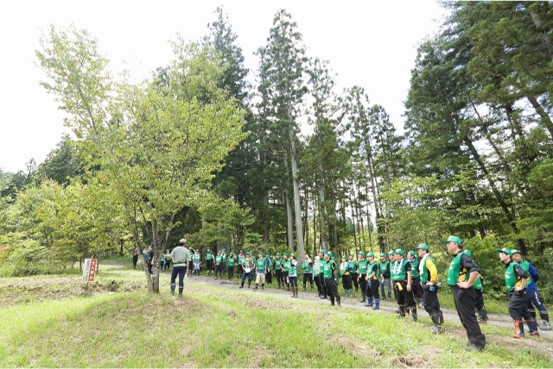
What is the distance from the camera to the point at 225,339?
5.84 m

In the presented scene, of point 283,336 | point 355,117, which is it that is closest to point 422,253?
point 283,336

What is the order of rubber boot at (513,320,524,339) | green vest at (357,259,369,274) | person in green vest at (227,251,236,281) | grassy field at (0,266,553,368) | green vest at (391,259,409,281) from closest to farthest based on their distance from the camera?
grassy field at (0,266,553,368), rubber boot at (513,320,524,339), green vest at (391,259,409,281), green vest at (357,259,369,274), person in green vest at (227,251,236,281)

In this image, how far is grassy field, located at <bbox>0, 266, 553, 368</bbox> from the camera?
200 inches

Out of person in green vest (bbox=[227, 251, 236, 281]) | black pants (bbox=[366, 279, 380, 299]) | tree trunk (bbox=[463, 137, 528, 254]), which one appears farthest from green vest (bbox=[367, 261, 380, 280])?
person in green vest (bbox=[227, 251, 236, 281])

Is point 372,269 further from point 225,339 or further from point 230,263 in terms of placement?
point 230,263

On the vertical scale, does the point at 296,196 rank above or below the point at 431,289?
above

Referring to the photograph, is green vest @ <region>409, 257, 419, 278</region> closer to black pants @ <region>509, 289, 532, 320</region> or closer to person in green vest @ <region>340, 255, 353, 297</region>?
black pants @ <region>509, 289, 532, 320</region>

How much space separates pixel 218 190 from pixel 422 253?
1674cm

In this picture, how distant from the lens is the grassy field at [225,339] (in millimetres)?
5078

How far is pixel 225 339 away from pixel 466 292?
15.9ft

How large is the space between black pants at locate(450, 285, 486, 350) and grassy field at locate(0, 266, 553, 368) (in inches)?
8.9

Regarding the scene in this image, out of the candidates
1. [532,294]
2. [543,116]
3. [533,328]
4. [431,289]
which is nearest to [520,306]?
[533,328]

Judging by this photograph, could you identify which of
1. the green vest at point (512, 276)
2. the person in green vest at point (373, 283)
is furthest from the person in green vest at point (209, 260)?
the green vest at point (512, 276)

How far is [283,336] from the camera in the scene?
5.91 m
